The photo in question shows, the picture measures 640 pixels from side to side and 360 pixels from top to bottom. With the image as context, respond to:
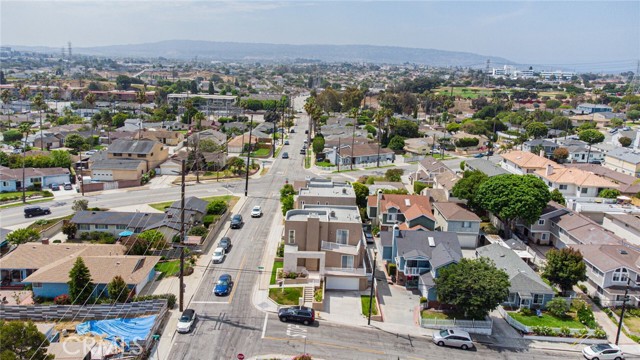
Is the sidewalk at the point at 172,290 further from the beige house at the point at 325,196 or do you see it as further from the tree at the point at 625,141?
the tree at the point at 625,141

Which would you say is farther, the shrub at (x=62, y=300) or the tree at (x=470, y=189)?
the tree at (x=470, y=189)

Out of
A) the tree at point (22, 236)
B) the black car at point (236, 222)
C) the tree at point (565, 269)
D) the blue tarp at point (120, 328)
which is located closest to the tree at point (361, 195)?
the black car at point (236, 222)

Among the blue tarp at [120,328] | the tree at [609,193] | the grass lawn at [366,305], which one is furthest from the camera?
the tree at [609,193]

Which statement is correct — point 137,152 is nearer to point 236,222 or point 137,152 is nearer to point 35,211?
point 35,211

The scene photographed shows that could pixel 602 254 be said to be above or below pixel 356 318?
above

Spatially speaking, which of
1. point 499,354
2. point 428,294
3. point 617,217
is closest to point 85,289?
point 428,294

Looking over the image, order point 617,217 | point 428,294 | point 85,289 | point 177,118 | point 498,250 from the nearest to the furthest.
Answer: point 85,289, point 428,294, point 498,250, point 617,217, point 177,118

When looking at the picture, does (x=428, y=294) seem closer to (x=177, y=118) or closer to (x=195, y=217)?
(x=195, y=217)
